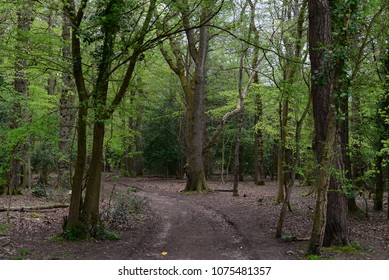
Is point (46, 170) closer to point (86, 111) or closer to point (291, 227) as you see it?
point (86, 111)

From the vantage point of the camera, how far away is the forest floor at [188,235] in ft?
23.6

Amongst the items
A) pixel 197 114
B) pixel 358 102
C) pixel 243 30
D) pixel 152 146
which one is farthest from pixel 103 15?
pixel 152 146

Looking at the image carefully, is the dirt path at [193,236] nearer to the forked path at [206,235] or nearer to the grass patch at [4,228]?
the forked path at [206,235]

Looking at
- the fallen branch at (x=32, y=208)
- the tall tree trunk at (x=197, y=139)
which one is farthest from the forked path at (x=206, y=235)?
the tall tree trunk at (x=197, y=139)

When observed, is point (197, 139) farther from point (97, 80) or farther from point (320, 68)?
point (320, 68)

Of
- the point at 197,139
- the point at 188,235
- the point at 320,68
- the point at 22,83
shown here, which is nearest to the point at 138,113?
the point at 188,235

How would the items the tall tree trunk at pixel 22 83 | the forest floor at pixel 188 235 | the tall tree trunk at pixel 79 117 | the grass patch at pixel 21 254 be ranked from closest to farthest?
the grass patch at pixel 21 254 < the forest floor at pixel 188 235 < the tall tree trunk at pixel 79 117 < the tall tree trunk at pixel 22 83

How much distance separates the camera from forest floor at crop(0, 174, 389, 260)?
23.6 ft

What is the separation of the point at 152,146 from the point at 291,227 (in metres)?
21.8

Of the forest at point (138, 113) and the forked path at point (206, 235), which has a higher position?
the forest at point (138, 113)

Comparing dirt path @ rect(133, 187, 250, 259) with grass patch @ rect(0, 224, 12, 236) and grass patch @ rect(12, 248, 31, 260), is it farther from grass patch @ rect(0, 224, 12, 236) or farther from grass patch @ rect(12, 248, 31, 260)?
grass patch @ rect(0, 224, 12, 236)

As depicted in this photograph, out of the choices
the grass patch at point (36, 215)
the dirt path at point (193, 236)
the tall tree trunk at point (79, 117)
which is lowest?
the dirt path at point (193, 236)

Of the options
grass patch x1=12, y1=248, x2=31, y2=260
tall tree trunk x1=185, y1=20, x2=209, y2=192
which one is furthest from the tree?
tall tree trunk x1=185, y1=20, x2=209, y2=192

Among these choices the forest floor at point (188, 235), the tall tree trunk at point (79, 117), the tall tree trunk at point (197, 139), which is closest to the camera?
the forest floor at point (188, 235)
